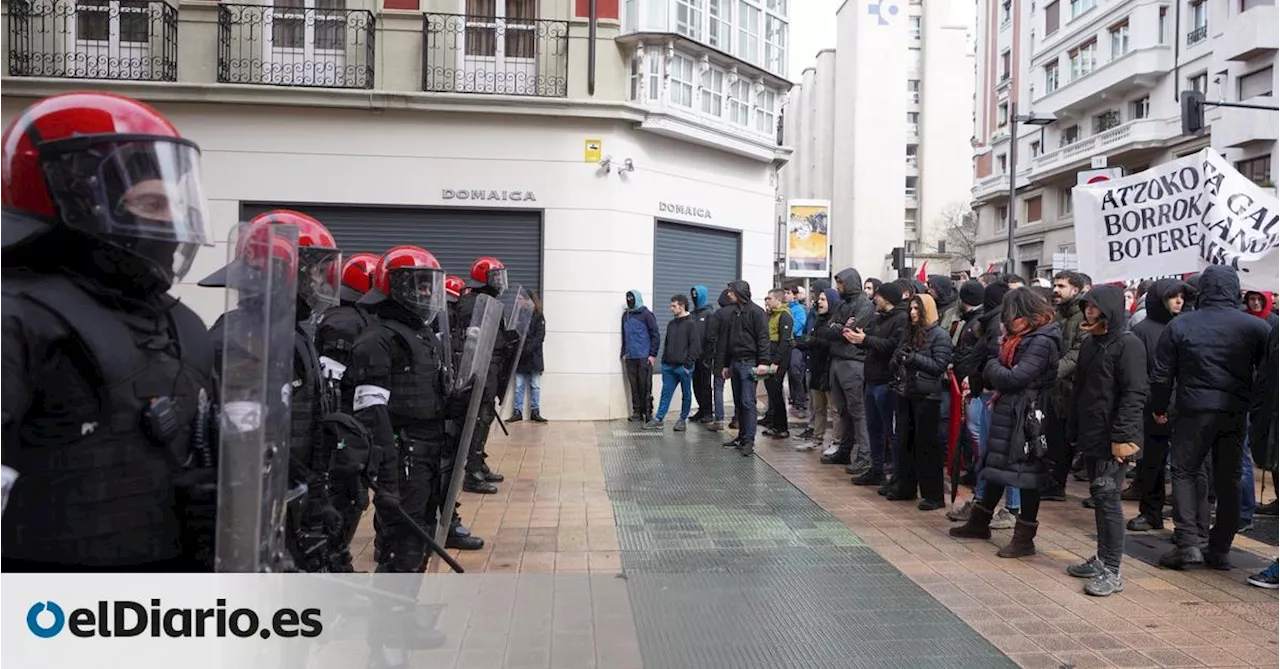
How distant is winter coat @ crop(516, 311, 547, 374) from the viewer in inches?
512

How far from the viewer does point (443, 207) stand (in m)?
14.3

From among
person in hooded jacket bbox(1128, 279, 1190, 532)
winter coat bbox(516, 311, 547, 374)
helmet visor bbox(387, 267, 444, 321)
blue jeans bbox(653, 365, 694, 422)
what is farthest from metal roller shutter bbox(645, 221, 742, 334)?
helmet visor bbox(387, 267, 444, 321)

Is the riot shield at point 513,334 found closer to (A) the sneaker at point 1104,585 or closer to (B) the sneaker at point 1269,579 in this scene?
(A) the sneaker at point 1104,585

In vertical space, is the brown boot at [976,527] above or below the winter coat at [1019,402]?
below

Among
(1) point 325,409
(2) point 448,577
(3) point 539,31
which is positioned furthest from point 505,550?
(3) point 539,31

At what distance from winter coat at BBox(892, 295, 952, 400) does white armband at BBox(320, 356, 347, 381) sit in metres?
4.87

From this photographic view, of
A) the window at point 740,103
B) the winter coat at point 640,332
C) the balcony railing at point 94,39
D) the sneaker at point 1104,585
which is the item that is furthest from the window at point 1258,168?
the balcony railing at point 94,39

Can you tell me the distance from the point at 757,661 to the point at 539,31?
11.6 metres

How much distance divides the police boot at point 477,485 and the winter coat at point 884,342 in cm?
358

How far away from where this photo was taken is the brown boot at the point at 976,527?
7227 mm

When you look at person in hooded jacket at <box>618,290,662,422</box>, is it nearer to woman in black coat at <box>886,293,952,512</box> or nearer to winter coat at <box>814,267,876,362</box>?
winter coat at <box>814,267,876,362</box>

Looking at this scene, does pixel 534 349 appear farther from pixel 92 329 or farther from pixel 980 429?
pixel 92 329

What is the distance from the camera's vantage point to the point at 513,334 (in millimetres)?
8305

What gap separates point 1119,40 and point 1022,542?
40500 mm
